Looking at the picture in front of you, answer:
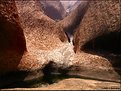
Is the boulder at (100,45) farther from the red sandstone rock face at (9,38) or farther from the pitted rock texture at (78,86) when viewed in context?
the red sandstone rock face at (9,38)

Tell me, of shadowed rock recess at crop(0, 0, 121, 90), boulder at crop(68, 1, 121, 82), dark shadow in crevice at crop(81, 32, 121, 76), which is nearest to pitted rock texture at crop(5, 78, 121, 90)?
shadowed rock recess at crop(0, 0, 121, 90)

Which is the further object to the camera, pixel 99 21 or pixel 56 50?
pixel 99 21

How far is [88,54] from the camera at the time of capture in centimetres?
855

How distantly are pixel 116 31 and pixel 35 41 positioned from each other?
2755 mm

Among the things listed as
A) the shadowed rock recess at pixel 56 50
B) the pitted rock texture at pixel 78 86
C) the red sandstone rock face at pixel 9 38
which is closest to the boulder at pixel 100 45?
the shadowed rock recess at pixel 56 50

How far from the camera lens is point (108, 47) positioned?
8531mm

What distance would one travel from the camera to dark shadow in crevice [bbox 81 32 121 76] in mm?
8219

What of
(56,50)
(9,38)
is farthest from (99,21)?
(9,38)

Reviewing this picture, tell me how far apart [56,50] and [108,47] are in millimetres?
1757

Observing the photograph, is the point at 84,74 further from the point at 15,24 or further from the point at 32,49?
the point at 15,24

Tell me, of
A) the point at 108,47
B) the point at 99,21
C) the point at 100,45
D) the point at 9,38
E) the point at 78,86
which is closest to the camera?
the point at 78,86

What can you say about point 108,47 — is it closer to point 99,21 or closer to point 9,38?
point 99,21

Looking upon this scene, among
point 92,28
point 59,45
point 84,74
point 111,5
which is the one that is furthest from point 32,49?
point 111,5

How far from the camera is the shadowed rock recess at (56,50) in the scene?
6.70m
